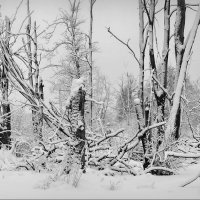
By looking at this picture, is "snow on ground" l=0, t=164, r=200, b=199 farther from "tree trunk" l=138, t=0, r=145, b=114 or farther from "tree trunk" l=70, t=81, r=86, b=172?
"tree trunk" l=138, t=0, r=145, b=114

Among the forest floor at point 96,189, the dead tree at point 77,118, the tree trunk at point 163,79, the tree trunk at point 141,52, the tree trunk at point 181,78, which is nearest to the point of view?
the forest floor at point 96,189

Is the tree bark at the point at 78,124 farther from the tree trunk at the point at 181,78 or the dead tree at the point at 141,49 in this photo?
the dead tree at the point at 141,49

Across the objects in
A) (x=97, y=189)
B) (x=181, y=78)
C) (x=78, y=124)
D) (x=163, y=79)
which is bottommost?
(x=97, y=189)

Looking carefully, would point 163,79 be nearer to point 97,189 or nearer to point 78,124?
point 78,124

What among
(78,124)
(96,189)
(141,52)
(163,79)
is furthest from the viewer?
(141,52)

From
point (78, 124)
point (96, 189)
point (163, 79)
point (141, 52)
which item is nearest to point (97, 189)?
point (96, 189)

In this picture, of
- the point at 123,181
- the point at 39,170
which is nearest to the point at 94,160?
the point at 39,170

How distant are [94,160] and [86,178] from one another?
1.26 m

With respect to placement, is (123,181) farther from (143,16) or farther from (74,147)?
(143,16)

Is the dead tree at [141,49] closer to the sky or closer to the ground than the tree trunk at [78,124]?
closer to the sky

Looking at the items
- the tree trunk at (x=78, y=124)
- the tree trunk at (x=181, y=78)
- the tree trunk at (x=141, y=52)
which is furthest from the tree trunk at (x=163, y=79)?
the tree trunk at (x=78, y=124)

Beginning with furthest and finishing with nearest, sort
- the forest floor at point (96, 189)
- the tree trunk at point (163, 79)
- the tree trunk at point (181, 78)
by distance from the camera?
1. the tree trunk at point (163, 79)
2. the tree trunk at point (181, 78)
3. the forest floor at point (96, 189)

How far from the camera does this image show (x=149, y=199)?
2879mm

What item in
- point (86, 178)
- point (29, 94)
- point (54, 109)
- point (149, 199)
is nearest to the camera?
point (149, 199)
